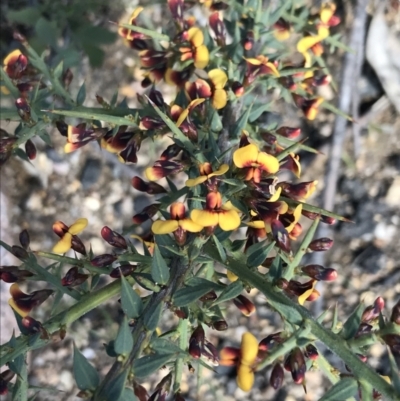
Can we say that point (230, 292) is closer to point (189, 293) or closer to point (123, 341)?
point (189, 293)

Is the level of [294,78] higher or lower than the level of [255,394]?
higher

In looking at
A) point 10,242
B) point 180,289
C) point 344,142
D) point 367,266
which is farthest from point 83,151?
point 180,289

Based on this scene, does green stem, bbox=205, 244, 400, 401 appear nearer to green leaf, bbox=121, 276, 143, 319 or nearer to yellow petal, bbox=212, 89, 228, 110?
green leaf, bbox=121, 276, 143, 319

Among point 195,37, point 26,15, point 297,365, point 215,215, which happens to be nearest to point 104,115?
point 215,215

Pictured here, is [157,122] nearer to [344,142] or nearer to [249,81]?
[249,81]

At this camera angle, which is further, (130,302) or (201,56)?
A: (201,56)

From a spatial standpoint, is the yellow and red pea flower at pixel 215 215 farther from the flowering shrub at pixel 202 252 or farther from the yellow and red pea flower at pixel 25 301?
the yellow and red pea flower at pixel 25 301
